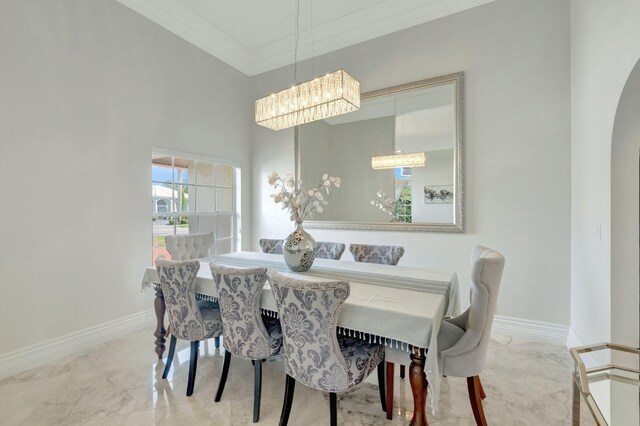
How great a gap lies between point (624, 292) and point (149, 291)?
163 inches

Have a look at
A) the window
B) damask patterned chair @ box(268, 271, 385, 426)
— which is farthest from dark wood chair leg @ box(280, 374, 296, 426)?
the window

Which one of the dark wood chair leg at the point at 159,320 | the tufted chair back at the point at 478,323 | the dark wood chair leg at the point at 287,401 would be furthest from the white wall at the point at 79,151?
the tufted chair back at the point at 478,323

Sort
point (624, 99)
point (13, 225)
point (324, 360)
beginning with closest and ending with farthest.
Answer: point (324, 360), point (624, 99), point (13, 225)

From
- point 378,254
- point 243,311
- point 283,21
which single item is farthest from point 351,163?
point 243,311

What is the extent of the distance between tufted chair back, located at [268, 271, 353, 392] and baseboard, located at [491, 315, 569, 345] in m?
2.30

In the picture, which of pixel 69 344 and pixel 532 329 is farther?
pixel 532 329

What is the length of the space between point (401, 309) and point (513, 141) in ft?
7.90

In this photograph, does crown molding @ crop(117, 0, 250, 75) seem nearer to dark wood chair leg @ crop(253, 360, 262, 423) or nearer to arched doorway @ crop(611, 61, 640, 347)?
dark wood chair leg @ crop(253, 360, 262, 423)

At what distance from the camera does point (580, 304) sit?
246 centimetres

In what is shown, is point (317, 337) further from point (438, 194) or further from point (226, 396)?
point (438, 194)

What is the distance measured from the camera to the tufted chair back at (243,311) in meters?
1.72

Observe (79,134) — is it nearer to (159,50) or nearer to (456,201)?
(159,50)

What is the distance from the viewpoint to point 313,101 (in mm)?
2242

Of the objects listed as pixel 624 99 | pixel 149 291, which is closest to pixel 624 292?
pixel 624 99
